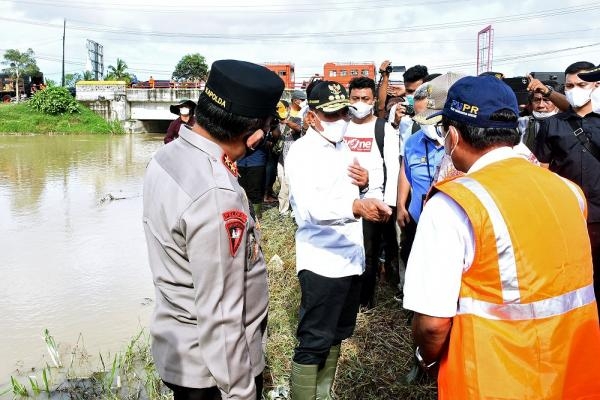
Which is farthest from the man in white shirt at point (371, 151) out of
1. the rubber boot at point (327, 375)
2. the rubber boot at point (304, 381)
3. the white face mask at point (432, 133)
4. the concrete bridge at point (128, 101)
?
the concrete bridge at point (128, 101)

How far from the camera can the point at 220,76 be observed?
162 cm

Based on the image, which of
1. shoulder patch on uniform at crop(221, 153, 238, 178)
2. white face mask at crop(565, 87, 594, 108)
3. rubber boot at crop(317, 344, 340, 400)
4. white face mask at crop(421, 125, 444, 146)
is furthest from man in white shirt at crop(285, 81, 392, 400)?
white face mask at crop(565, 87, 594, 108)

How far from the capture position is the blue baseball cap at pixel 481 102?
1.54m

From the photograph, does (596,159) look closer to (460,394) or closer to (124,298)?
(460,394)

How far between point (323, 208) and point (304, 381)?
953 millimetres

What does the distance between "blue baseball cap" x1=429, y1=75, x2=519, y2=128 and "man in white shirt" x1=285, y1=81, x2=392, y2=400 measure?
105cm

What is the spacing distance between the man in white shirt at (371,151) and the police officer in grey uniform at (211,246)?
8.30 ft

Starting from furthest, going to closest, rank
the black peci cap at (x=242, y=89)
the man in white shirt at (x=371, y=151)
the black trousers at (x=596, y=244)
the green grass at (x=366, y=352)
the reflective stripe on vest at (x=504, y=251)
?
the man in white shirt at (x=371, y=151), the green grass at (x=366, y=352), the black trousers at (x=596, y=244), the black peci cap at (x=242, y=89), the reflective stripe on vest at (x=504, y=251)

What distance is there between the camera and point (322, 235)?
2.69 metres

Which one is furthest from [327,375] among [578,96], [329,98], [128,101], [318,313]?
[128,101]

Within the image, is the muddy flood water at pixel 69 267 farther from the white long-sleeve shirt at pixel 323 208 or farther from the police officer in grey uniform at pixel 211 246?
the police officer in grey uniform at pixel 211 246

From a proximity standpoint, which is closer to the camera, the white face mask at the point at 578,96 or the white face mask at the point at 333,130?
the white face mask at the point at 333,130

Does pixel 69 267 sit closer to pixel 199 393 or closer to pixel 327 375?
pixel 327 375

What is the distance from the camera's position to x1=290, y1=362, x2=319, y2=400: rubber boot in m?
2.72
